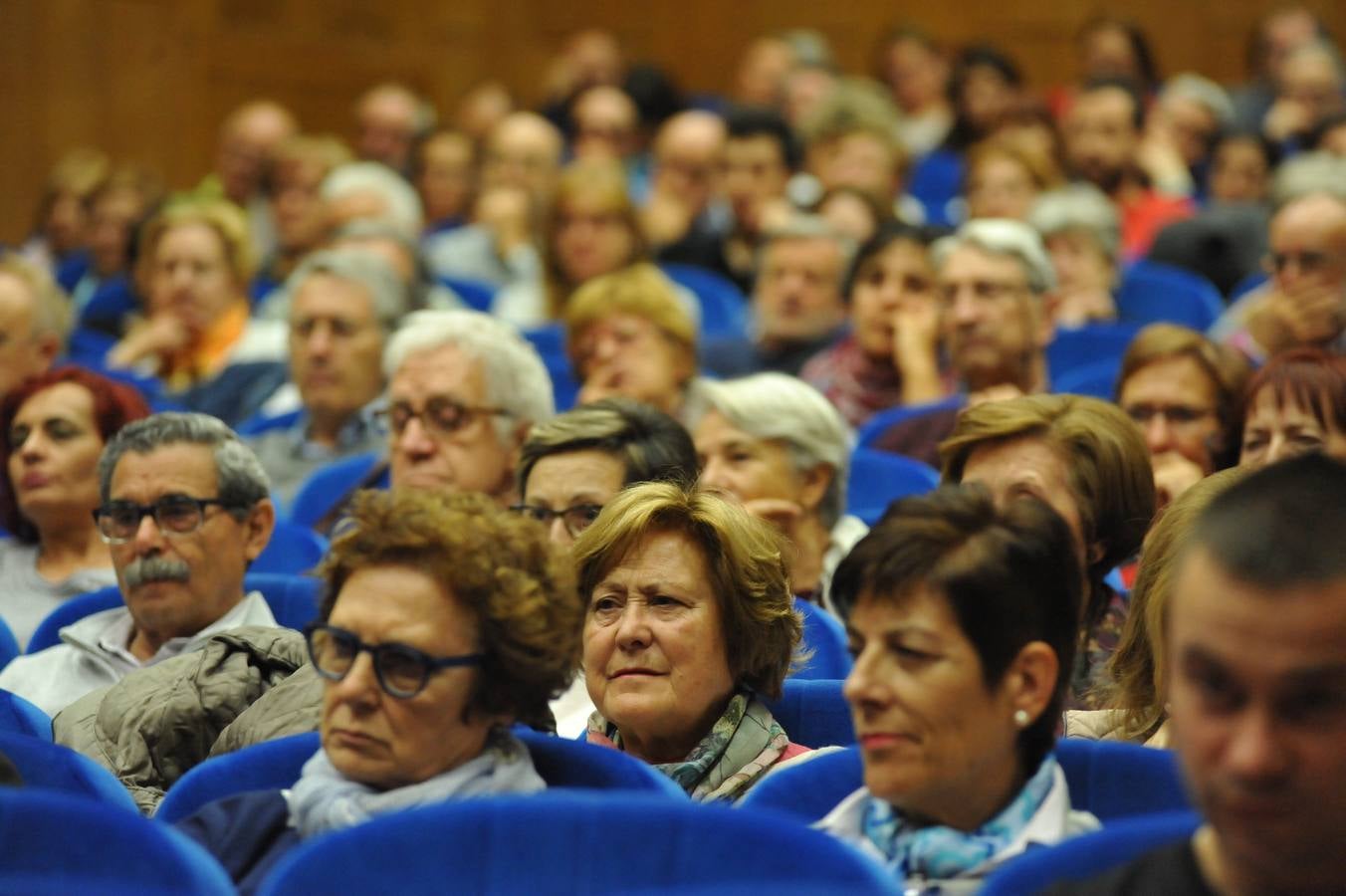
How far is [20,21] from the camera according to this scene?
7422 mm

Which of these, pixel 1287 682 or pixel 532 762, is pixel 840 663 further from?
pixel 1287 682

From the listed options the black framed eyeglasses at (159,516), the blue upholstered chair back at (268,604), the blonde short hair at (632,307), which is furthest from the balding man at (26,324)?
the black framed eyeglasses at (159,516)

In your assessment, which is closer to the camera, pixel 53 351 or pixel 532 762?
pixel 532 762

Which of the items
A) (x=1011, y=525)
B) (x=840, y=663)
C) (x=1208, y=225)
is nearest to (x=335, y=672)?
(x=1011, y=525)

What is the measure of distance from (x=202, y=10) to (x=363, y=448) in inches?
182

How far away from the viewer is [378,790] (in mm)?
1875

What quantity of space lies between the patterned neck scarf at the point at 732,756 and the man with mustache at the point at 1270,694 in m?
0.84

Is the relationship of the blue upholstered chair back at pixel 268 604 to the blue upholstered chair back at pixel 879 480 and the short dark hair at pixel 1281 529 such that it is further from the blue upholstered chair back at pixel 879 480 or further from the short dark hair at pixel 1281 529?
the short dark hair at pixel 1281 529

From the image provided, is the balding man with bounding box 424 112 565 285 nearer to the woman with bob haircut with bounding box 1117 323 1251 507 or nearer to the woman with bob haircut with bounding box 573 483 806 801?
the woman with bob haircut with bounding box 1117 323 1251 507

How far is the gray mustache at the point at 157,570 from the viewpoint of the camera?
2658mm

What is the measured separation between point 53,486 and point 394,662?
156cm

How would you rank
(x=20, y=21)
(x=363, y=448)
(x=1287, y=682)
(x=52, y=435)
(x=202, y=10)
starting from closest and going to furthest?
(x=1287, y=682) → (x=52, y=435) → (x=363, y=448) → (x=20, y=21) → (x=202, y=10)

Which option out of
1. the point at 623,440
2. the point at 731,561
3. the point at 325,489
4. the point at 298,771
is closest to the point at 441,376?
the point at 325,489

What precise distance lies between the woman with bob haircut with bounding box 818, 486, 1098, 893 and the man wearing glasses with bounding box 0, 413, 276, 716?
1.20m
